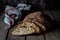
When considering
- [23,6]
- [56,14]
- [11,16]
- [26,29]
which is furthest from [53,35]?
[23,6]

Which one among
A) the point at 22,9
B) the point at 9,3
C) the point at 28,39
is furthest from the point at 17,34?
the point at 9,3

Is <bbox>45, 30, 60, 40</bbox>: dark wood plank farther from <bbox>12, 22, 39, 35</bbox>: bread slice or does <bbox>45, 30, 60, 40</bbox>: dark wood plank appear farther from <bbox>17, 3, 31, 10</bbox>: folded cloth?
<bbox>17, 3, 31, 10</bbox>: folded cloth

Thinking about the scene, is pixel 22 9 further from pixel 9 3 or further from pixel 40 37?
pixel 40 37

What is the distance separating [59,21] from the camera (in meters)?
1.65

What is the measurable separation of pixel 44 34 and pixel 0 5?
877 mm

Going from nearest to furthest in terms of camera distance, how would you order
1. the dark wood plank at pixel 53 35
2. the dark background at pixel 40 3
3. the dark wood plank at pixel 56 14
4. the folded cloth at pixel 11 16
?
the dark wood plank at pixel 53 35 → the folded cloth at pixel 11 16 → the dark wood plank at pixel 56 14 → the dark background at pixel 40 3

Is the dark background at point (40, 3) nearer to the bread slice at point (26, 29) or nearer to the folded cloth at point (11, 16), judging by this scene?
the folded cloth at point (11, 16)

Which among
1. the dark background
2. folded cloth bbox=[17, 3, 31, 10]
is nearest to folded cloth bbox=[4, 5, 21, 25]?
folded cloth bbox=[17, 3, 31, 10]

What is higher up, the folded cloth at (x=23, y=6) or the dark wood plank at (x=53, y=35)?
the folded cloth at (x=23, y=6)

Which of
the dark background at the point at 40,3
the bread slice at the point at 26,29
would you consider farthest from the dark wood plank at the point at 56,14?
the bread slice at the point at 26,29

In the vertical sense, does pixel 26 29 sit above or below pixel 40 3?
below

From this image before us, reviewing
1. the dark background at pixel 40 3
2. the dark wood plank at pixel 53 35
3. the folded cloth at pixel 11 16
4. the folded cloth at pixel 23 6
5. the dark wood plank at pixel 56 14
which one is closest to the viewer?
the dark wood plank at pixel 53 35

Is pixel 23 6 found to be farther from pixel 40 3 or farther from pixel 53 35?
pixel 53 35

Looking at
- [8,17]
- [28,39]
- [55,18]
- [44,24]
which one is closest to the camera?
[28,39]
